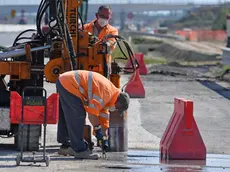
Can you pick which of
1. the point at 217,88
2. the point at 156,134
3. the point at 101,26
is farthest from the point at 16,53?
the point at 217,88

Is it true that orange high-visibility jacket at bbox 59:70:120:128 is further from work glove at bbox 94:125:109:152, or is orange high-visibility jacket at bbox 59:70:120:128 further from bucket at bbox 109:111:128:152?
bucket at bbox 109:111:128:152

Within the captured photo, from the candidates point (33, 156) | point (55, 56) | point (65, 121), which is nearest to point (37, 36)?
point (55, 56)

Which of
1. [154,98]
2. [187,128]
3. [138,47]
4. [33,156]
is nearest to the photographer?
[33,156]

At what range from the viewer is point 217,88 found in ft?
76.5

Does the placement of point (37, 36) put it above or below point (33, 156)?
above

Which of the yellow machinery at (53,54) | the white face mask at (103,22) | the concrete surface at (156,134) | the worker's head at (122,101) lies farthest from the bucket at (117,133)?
the white face mask at (103,22)

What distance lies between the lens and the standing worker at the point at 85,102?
1070 centimetres

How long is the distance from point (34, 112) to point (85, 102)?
26.7 inches

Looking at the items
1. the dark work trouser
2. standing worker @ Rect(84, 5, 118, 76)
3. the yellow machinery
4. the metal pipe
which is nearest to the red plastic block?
the dark work trouser

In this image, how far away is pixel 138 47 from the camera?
185ft

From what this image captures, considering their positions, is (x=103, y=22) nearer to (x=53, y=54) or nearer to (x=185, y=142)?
(x=53, y=54)

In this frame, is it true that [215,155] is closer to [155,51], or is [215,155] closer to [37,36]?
[37,36]

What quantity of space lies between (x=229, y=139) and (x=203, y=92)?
27.3ft

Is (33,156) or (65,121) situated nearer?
(33,156)
